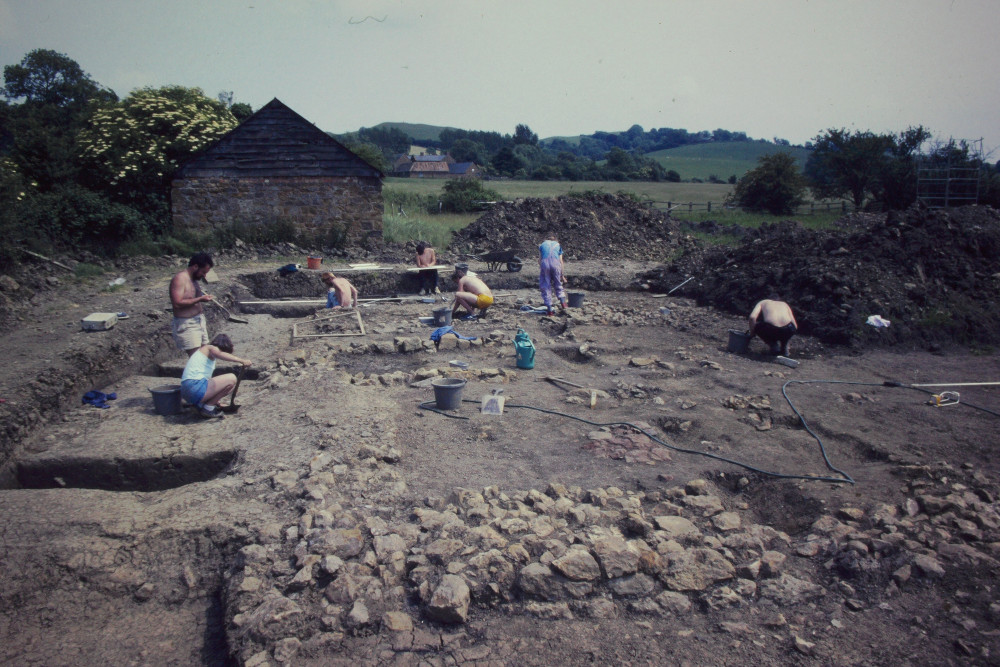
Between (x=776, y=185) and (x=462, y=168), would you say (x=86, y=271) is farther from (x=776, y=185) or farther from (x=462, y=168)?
(x=462, y=168)

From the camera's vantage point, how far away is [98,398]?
20.0 feet

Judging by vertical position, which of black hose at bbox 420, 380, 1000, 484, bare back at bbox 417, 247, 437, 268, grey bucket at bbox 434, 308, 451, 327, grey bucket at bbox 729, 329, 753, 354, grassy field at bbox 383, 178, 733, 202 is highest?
grassy field at bbox 383, 178, 733, 202

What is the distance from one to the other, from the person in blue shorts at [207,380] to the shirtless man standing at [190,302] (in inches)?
31.6

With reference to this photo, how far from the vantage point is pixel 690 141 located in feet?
280

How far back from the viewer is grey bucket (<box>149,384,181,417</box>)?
18.5ft

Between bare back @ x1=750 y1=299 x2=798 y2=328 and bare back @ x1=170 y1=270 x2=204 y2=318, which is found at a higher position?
bare back @ x1=170 y1=270 x2=204 y2=318

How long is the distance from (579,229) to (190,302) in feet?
53.4

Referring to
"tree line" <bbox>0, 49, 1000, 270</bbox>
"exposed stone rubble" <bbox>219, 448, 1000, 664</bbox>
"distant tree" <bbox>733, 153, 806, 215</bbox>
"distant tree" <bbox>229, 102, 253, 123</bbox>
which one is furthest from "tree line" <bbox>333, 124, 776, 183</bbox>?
"exposed stone rubble" <bbox>219, 448, 1000, 664</bbox>

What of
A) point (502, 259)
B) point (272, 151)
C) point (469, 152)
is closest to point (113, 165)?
point (272, 151)

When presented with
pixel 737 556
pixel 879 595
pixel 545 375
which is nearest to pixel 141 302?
pixel 545 375

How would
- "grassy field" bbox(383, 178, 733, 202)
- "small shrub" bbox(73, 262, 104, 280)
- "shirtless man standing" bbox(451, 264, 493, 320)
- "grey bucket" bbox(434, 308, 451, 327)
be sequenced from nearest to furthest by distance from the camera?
"grey bucket" bbox(434, 308, 451, 327) → "shirtless man standing" bbox(451, 264, 493, 320) → "small shrub" bbox(73, 262, 104, 280) → "grassy field" bbox(383, 178, 733, 202)

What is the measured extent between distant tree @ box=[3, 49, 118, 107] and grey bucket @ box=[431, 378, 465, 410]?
3721cm

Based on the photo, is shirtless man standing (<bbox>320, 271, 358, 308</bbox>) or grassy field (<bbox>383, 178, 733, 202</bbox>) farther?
grassy field (<bbox>383, 178, 733, 202</bbox>)

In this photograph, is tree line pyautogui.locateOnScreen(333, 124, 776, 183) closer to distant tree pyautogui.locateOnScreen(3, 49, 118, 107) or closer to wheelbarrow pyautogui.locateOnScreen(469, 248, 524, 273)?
distant tree pyautogui.locateOnScreen(3, 49, 118, 107)
